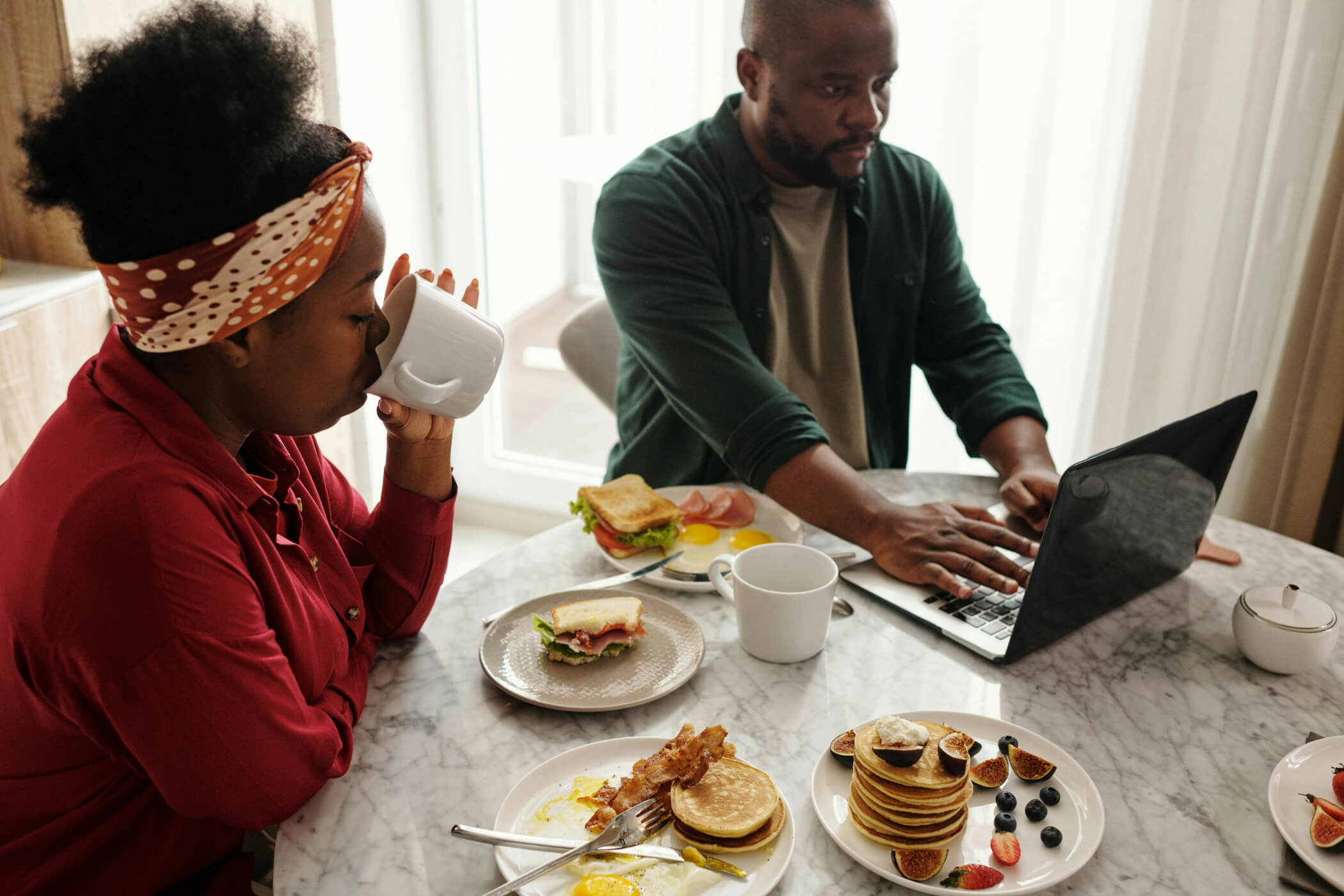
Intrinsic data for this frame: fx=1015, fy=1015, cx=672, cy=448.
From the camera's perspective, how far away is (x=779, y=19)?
72.4 inches

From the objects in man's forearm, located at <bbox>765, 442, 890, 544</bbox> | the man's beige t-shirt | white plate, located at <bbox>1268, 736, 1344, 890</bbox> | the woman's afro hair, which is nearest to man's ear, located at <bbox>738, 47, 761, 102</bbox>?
the man's beige t-shirt

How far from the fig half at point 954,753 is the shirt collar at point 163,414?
721 mm

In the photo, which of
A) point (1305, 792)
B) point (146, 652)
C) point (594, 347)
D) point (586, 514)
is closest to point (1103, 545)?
point (1305, 792)

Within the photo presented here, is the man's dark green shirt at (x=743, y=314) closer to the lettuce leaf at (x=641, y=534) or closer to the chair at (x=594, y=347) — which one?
the chair at (x=594, y=347)

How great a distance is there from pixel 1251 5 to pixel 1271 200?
44 centimetres

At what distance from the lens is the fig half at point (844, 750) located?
1032 mm

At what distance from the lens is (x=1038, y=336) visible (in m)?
2.83

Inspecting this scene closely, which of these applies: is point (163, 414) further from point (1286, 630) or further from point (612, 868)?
point (1286, 630)

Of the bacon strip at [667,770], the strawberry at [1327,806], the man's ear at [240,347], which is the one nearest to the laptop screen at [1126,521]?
the strawberry at [1327,806]

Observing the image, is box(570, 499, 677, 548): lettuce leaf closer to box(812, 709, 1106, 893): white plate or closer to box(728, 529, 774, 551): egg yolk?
box(728, 529, 774, 551): egg yolk

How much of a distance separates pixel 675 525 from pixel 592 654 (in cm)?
36

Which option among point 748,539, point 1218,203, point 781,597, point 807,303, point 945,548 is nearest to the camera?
point 781,597

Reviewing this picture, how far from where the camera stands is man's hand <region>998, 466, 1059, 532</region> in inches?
65.9

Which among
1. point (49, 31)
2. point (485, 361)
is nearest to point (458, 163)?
point (49, 31)
